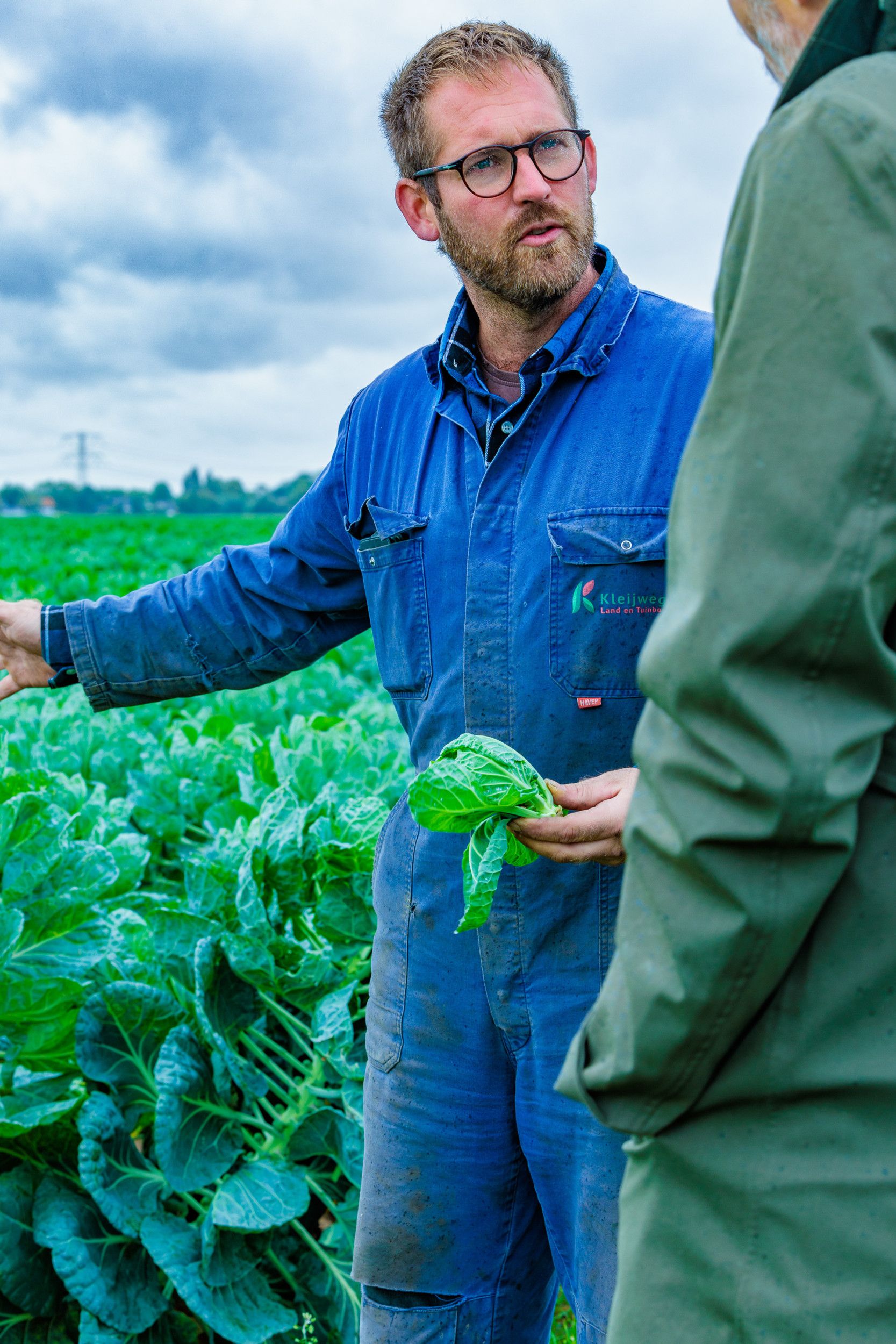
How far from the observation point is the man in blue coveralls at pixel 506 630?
6.79 feet

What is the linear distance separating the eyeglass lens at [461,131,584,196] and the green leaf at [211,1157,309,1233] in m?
2.16

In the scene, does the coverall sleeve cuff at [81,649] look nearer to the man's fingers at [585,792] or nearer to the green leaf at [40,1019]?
the green leaf at [40,1019]

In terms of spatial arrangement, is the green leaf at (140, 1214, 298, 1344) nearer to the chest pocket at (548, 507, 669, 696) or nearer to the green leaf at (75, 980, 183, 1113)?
the green leaf at (75, 980, 183, 1113)

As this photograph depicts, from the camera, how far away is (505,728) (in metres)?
2.12

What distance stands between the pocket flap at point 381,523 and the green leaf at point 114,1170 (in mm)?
1519

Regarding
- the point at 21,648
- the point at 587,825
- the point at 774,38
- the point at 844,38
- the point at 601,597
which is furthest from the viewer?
the point at 21,648

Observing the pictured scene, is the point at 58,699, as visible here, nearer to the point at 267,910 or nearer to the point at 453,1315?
the point at 267,910

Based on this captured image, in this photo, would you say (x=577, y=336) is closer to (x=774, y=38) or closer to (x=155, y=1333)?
(x=774, y=38)

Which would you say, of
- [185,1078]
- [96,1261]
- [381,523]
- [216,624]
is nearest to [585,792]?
[381,523]

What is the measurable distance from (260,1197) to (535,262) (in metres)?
2.08

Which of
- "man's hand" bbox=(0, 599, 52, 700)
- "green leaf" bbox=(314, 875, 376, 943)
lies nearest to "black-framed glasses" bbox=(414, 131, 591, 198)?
"man's hand" bbox=(0, 599, 52, 700)

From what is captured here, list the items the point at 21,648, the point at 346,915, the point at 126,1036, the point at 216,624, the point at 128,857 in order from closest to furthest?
the point at 216,624, the point at 21,648, the point at 126,1036, the point at 346,915, the point at 128,857

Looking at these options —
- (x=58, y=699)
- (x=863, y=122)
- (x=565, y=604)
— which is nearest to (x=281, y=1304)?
(x=565, y=604)

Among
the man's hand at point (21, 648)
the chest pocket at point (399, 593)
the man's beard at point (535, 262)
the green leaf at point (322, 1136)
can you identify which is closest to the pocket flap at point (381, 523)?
the chest pocket at point (399, 593)
